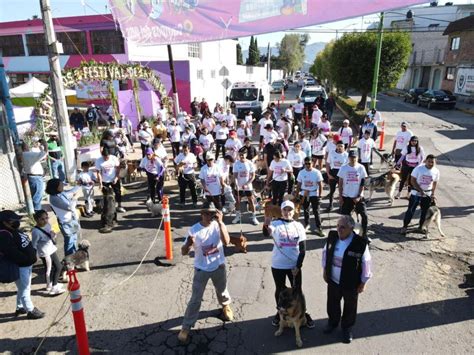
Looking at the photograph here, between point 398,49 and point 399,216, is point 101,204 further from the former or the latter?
point 398,49

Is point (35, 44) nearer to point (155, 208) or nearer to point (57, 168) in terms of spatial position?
point (57, 168)

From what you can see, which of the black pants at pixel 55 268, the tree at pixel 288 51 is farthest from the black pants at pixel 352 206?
the tree at pixel 288 51

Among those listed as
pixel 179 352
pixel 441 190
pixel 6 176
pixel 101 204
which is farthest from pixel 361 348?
pixel 6 176

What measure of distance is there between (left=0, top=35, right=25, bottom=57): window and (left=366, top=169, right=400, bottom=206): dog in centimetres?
3352

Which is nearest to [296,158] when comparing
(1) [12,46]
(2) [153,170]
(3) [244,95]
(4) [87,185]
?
(2) [153,170]

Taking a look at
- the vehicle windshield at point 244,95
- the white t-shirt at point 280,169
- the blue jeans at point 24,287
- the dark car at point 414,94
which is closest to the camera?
the blue jeans at point 24,287

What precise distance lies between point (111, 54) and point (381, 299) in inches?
1098

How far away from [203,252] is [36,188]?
608cm

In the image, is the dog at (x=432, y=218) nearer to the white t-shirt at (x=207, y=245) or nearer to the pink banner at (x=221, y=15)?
the white t-shirt at (x=207, y=245)

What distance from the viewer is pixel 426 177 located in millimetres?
7277

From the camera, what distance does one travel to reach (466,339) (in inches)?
186

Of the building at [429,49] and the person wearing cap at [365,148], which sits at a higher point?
the building at [429,49]

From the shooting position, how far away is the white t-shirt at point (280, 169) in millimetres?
8133

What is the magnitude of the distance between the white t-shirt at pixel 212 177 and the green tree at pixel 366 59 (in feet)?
64.2
